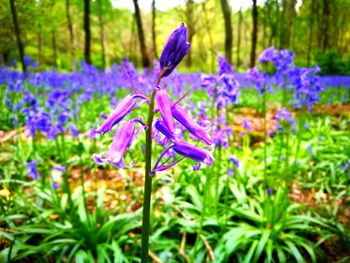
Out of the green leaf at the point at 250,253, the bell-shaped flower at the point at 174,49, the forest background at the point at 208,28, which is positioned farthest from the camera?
the forest background at the point at 208,28

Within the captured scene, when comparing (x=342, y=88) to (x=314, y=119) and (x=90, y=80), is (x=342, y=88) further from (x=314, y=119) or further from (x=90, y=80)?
(x=90, y=80)

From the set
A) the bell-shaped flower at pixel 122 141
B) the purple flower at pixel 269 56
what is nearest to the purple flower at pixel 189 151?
the bell-shaped flower at pixel 122 141

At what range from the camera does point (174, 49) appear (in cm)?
101

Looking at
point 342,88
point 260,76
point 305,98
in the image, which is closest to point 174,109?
point 260,76

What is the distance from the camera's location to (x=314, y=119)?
26.0 feet

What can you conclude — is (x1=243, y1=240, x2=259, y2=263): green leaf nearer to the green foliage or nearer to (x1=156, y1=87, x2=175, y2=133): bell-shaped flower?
(x1=156, y1=87, x2=175, y2=133): bell-shaped flower

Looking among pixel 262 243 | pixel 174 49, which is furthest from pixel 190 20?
pixel 174 49

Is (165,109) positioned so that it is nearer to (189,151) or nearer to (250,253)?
(189,151)

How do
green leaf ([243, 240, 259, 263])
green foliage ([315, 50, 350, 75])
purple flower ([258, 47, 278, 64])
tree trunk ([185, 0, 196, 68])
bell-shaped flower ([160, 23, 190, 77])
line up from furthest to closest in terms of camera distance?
green foliage ([315, 50, 350, 75])
tree trunk ([185, 0, 196, 68])
purple flower ([258, 47, 278, 64])
green leaf ([243, 240, 259, 263])
bell-shaped flower ([160, 23, 190, 77])

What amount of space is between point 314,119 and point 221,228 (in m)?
6.04

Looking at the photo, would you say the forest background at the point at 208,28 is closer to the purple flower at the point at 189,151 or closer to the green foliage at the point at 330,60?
the green foliage at the point at 330,60

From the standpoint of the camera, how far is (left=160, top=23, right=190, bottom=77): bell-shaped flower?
1009mm

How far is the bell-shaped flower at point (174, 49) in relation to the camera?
1009 millimetres

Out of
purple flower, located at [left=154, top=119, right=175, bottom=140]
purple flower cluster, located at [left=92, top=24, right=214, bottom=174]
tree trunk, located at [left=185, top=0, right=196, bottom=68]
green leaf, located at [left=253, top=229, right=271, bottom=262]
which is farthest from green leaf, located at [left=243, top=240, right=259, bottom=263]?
tree trunk, located at [left=185, top=0, right=196, bottom=68]
